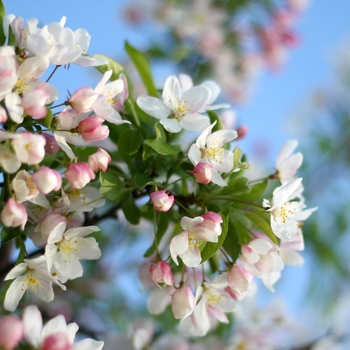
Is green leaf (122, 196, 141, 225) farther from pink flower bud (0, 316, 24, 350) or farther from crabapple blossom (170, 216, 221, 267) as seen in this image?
pink flower bud (0, 316, 24, 350)

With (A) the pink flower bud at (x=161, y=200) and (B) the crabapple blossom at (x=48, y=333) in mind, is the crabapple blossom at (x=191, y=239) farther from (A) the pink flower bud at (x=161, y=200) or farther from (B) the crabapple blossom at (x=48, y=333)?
(B) the crabapple blossom at (x=48, y=333)

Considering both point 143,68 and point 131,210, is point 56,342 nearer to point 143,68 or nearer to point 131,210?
point 131,210

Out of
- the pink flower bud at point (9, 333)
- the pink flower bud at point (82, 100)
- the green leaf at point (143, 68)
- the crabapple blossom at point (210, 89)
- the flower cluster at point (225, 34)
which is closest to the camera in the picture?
the pink flower bud at point (9, 333)

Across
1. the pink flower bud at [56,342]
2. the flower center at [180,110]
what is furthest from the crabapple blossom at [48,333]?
the flower center at [180,110]

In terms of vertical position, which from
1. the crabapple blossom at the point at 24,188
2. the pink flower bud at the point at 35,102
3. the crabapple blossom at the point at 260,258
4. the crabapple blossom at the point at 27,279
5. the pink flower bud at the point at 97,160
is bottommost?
the crabapple blossom at the point at 27,279

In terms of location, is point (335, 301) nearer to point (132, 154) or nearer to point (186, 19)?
point (186, 19)

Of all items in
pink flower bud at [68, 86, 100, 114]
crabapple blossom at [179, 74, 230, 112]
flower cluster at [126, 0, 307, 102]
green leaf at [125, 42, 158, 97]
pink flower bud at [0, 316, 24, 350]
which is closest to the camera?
pink flower bud at [0, 316, 24, 350]

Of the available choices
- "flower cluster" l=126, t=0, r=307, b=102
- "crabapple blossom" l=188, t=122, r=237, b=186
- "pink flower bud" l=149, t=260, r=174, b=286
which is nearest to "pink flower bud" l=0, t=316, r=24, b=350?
"pink flower bud" l=149, t=260, r=174, b=286
